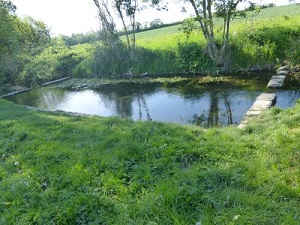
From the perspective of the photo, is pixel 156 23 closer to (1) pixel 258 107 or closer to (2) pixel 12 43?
(2) pixel 12 43

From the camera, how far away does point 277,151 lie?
344cm

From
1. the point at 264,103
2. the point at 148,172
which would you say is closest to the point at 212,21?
the point at 264,103

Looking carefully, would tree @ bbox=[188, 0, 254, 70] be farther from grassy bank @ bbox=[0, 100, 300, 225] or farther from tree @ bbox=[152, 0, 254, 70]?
grassy bank @ bbox=[0, 100, 300, 225]

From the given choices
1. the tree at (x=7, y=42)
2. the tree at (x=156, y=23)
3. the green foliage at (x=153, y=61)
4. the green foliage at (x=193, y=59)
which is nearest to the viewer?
the green foliage at (x=193, y=59)

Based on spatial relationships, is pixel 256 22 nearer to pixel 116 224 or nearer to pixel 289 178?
pixel 289 178

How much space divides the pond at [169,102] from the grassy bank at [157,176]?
2070mm

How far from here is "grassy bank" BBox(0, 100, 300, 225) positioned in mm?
2512

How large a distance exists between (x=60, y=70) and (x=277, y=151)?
1779 centimetres

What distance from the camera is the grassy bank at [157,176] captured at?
2.51 metres

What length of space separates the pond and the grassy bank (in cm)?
207

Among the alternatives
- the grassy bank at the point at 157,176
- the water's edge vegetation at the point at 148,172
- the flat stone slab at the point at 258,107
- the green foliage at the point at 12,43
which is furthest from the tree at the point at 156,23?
the grassy bank at the point at 157,176

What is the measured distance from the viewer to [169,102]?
881 cm

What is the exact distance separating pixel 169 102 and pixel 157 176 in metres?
5.77

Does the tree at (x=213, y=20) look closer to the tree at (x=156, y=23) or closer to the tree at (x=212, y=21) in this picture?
the tree at (x=212, y=21)
